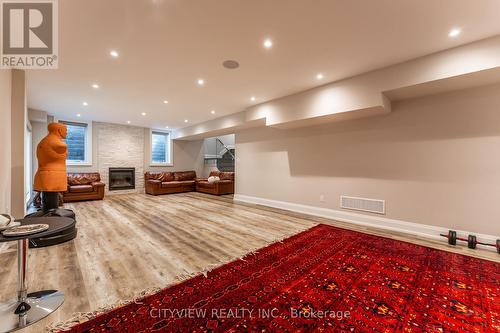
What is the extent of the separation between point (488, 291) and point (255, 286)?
2.15 m

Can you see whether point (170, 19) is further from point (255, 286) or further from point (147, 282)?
point (255, 286)

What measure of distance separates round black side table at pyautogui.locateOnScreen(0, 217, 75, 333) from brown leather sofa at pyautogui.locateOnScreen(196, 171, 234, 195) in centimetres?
616

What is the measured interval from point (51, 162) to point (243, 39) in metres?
3.40

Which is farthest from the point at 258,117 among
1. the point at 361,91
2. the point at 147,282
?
the point at 147,282

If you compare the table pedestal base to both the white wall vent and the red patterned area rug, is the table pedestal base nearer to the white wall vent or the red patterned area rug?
the red patterned area rug

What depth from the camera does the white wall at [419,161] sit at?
9.68 feet

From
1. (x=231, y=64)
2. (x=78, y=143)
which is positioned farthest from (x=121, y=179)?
(x=231, y=64)

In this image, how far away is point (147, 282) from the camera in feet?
6.53

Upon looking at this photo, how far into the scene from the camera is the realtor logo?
7.00ft

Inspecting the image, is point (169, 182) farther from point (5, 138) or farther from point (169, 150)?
point (5, 138)

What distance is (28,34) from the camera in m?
2.52

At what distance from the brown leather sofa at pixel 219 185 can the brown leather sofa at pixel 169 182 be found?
544 mm

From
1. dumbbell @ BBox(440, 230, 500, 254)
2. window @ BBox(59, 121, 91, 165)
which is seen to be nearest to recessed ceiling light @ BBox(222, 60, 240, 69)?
dumbbell @ BBox(440, 230, 500, 254)

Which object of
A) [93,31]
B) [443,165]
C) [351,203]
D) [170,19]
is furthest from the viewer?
[351,203]
